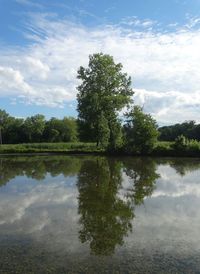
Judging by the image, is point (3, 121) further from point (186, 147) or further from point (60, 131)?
point (186, 147)

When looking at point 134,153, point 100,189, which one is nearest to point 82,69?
point 134,153

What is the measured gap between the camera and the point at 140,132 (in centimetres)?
4666

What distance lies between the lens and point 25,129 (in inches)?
3839

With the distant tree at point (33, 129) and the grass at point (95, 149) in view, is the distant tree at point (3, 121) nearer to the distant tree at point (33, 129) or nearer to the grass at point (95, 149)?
the distant tree at point (33, 129)

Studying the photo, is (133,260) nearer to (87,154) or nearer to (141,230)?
(141,230)

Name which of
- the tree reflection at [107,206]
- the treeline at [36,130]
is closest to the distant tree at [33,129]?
the treeline at [36,130]

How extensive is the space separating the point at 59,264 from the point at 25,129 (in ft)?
303

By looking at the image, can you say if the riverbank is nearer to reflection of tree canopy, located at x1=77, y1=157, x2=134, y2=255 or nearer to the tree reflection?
the tree reflection

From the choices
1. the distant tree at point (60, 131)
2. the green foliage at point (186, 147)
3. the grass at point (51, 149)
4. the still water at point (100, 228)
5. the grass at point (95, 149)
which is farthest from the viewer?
the distant tree at point (60, 131)

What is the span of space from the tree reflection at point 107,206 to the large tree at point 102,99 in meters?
25.6

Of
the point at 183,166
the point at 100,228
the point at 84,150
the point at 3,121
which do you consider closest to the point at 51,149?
the point at 84,150

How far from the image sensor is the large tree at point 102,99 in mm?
49375

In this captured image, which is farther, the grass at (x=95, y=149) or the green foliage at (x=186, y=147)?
the grass at (x=95, y=149)

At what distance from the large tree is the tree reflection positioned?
25.6 m
